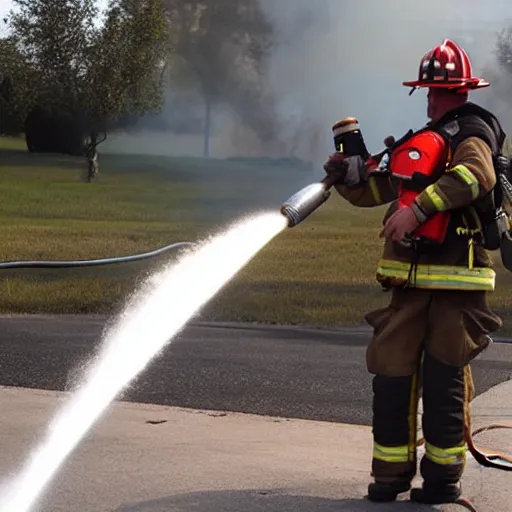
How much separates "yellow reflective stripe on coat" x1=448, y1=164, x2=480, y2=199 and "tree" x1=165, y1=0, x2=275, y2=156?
867 cm

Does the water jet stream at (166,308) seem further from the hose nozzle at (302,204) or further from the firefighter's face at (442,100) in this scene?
the firefighter's face at (442,100)

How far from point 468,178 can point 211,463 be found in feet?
5.11

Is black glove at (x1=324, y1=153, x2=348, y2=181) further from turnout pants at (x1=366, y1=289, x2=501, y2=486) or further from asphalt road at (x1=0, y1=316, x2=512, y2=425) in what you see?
asphalt road at (x1=0, y1=316, x2=512, y2=425)

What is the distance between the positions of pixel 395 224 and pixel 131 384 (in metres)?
2.94

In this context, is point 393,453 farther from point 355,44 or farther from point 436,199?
point 355,44

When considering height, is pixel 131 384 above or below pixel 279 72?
below

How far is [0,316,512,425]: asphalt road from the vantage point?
650 cm

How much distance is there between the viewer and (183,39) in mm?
13750

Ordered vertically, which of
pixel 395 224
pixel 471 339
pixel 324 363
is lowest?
pixel 324 363

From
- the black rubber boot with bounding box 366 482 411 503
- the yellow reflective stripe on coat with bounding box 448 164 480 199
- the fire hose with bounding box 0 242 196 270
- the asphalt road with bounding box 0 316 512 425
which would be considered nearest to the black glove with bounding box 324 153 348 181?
the yellow reflective stripe on coat with bounding box 448 164 480 199

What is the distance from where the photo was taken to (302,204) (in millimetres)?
4422

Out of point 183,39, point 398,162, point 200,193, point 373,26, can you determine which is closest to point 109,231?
point 200,193

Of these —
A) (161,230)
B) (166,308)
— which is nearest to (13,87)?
(161,230)

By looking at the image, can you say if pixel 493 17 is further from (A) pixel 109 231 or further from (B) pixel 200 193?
(A) pixel 109 231
